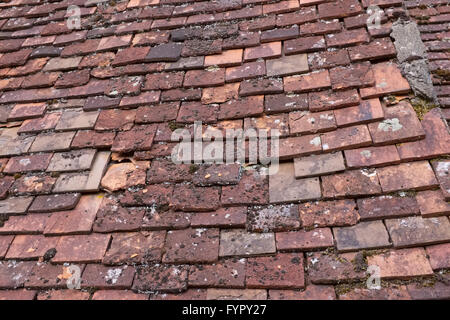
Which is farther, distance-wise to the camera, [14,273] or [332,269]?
[14,273]

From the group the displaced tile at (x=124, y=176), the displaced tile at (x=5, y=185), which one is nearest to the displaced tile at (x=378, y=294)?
the displaced tile at (x=124, y=176)

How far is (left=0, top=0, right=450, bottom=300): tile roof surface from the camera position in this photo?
70.1 inches

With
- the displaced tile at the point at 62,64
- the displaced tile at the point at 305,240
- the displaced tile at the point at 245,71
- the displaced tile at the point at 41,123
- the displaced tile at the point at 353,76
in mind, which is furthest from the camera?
the displaced tile at the point at 62,64

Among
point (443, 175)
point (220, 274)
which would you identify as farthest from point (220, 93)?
point (443, 175)

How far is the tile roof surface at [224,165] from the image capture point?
5.84 feet

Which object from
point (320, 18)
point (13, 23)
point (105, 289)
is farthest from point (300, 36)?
point (13, 23)

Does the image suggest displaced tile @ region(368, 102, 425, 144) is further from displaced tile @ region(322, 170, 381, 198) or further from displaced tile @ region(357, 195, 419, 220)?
displaced tile @ region(357, 195, 419, 220)

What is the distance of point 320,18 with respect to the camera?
247 centimetres

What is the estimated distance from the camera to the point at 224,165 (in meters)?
2.12

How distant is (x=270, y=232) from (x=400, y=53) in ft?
4.38

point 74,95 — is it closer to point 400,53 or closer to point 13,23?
point 13,23

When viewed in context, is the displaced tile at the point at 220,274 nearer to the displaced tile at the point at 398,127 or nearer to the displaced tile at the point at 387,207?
the displaced tile at the point at 387,207

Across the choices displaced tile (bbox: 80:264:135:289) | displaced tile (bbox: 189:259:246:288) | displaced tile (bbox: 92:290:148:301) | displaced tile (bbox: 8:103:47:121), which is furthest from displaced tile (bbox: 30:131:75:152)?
displaced tile (bbox: 189:259:246:288)

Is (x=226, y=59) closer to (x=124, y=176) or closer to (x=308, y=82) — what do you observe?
(x=308, y=82)
